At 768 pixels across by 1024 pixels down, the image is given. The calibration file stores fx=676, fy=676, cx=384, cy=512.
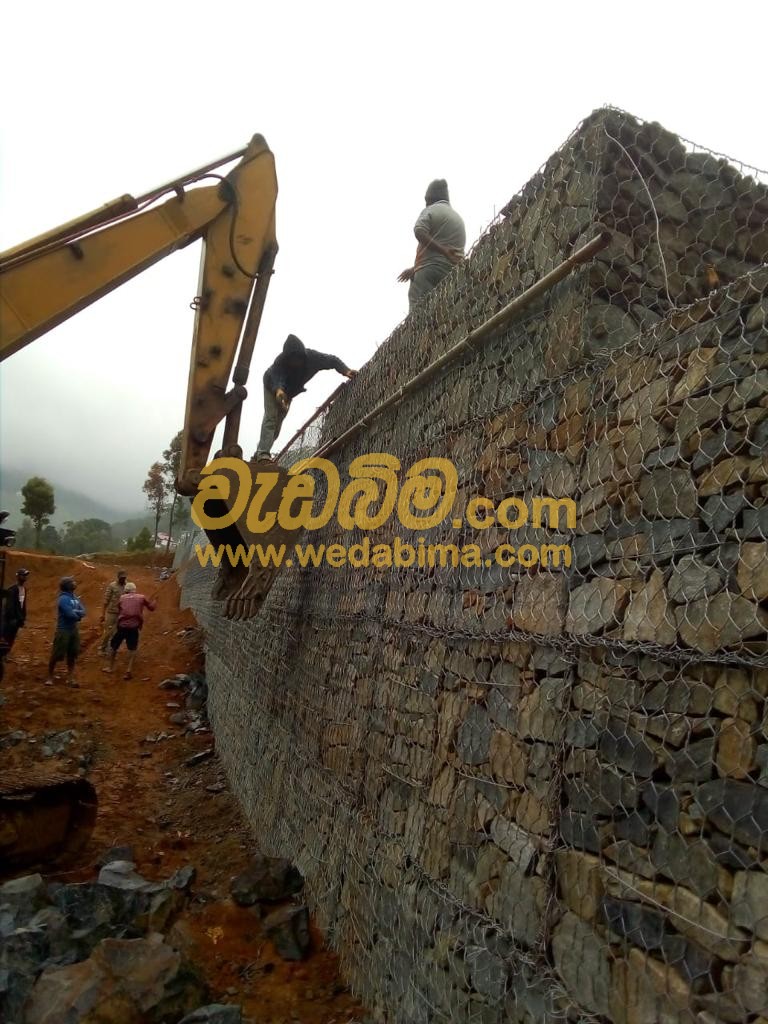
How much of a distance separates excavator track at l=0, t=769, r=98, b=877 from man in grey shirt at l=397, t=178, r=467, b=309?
4.94m

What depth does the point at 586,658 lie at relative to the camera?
224 cm

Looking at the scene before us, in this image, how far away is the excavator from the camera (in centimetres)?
496

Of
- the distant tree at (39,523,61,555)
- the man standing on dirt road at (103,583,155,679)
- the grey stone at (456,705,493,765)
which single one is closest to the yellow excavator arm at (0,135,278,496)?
the grey stone at (456,705,493,765)

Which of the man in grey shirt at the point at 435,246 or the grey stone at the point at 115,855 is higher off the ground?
the man in grey shirt at the point at 435,246

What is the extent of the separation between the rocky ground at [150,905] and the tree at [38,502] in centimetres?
3148

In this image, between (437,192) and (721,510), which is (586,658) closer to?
(721,510)

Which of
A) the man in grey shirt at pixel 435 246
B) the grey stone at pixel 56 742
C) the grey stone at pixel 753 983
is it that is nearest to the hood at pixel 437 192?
the man in grey shirt at pixel 435 246

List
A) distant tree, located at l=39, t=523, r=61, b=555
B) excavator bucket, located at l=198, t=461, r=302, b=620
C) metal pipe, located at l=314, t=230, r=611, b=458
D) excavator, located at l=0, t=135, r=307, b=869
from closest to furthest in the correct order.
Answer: metal pipe, located at l=314, t=230, r=611, b=458, excavator, located at l=0, t=135, r=307, b=869, excavator bucket, located at l=198, t=461, r=302, b=620, distant tree, located at l=39, t=523, r=61, b=555

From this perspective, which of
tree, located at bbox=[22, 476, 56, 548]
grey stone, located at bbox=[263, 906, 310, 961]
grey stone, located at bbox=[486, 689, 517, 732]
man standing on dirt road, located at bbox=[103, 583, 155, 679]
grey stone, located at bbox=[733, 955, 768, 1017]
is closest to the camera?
grey stone, located at bbox=[733, 955, 768, 1017]

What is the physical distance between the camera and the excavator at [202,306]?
4.96m

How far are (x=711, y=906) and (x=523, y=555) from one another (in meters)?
1.37

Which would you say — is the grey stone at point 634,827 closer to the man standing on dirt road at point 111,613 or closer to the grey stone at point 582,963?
the grey stone at point 582,963

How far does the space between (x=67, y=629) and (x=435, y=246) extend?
28.5 feet

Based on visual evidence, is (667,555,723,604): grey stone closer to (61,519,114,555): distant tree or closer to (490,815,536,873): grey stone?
(490,815,536,873): grey stone
